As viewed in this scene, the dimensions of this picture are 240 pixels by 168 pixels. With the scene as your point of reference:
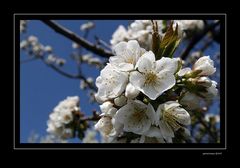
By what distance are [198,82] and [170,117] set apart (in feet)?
0.53

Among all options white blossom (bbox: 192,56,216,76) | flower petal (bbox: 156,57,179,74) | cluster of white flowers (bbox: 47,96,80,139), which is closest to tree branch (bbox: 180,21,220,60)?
cluster of white flowers (bbox: 47,96,80,139)

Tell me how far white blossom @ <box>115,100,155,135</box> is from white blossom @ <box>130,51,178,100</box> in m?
0.05

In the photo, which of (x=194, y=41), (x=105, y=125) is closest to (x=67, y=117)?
(x=194, y=41)

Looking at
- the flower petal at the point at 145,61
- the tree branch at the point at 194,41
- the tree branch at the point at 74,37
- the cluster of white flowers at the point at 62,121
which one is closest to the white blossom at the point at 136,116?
the flower petal at the point at 145,61

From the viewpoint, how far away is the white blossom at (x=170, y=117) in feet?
4.99

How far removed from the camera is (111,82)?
4.93ft

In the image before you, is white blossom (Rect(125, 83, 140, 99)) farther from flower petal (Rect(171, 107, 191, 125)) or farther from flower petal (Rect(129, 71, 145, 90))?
flower petal (Rect(171, 107, 191, 125))

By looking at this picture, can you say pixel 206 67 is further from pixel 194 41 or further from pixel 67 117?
pixel 194 41
